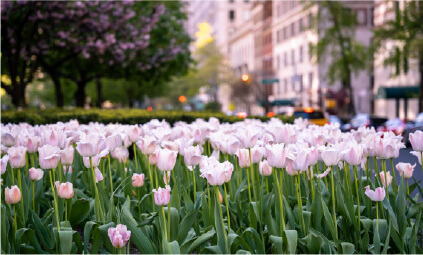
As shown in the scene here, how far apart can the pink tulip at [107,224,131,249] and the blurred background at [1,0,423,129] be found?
21.8m

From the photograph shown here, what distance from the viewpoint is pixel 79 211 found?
591cm

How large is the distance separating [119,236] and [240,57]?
329 feet

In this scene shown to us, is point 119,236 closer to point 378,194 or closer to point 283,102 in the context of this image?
point 378,194

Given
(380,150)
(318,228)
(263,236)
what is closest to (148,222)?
(263,236)

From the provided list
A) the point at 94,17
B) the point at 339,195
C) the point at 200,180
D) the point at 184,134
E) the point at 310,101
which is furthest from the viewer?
the point at 310,101

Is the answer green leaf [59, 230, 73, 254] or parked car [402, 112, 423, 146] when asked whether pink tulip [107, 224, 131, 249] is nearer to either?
green leaf [59, 230, 73, 254]

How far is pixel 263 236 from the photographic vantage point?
5.43 meters

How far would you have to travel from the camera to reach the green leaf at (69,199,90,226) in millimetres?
5875

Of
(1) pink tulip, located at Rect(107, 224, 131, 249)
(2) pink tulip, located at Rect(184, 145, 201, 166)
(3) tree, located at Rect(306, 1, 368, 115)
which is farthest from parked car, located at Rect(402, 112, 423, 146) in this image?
(3) tree, located at Rect(306, 1, 368, 115)

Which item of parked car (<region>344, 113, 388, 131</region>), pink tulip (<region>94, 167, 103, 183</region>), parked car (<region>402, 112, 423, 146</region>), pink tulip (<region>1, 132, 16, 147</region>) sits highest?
pink tulip (<region>1, 132, 16, 147</region>)

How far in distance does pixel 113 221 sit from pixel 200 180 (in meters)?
1.52

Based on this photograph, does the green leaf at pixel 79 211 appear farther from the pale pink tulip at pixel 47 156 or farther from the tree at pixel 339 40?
the tree at pixel 339 40

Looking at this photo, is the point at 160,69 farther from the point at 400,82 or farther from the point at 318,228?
the point at 318,228

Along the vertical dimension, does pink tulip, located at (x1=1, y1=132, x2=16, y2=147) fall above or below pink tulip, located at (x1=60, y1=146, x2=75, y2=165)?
above
